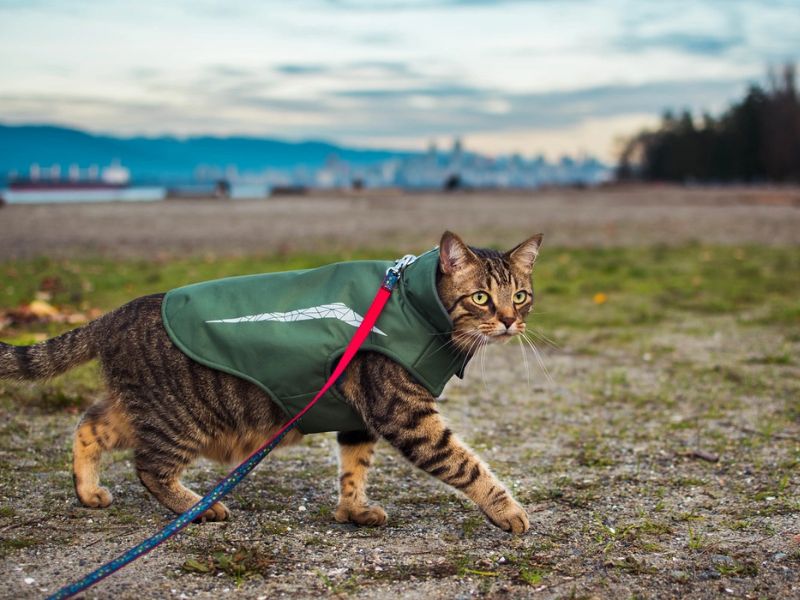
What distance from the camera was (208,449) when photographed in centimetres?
418

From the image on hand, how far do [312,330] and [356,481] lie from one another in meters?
0.93

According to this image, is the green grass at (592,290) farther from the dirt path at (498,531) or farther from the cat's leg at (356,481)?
the cat's leg at (356,481)

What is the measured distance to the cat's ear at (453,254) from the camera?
3.93 m

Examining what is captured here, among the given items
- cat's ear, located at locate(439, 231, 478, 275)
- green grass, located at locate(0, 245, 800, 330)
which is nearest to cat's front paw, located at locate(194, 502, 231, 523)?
cat's ear, located at locate(439, 231, 478, 275)

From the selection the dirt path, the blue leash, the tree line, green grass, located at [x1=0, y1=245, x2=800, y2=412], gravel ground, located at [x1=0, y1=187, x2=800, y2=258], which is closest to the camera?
the blue leash

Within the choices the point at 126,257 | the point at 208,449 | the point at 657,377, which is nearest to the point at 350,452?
the point at 208,449

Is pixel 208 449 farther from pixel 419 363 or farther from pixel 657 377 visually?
pixel 657 377

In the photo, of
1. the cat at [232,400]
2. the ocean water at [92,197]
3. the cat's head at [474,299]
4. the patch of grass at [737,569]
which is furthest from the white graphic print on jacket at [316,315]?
the ocean water at [92,197]

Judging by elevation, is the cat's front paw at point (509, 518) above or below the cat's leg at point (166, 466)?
below

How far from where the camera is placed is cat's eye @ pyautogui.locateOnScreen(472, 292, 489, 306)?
4.04 m

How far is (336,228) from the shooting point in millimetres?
21953

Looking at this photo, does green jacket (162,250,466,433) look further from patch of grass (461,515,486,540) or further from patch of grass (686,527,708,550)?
patch of grass (686,527,708,550)

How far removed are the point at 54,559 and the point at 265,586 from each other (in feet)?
3.20

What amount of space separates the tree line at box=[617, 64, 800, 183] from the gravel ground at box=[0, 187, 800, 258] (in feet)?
219
